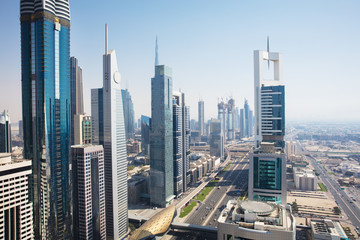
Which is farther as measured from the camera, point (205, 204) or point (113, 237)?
point (205, 204)

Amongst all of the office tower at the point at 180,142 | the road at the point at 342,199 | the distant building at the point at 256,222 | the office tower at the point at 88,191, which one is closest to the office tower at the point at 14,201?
the office tower at the point at 88,191

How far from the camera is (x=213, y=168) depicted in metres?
69.9

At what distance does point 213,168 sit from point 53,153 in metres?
49.2

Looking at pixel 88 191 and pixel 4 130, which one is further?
pixel 4 130

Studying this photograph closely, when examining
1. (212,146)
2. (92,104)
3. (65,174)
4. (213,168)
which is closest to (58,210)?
(65,174)

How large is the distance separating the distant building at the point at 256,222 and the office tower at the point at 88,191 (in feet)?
45.5

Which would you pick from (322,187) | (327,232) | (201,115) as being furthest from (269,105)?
(201,115)

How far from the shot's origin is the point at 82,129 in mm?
36781

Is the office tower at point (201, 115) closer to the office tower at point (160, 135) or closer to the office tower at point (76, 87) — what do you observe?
the office tower at point (76, 87)

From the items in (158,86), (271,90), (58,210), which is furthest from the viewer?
(158,86)

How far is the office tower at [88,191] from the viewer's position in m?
25.5

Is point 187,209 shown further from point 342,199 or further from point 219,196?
point 342,199

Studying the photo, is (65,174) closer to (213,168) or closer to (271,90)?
(271,90)

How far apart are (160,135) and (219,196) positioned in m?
15.9
